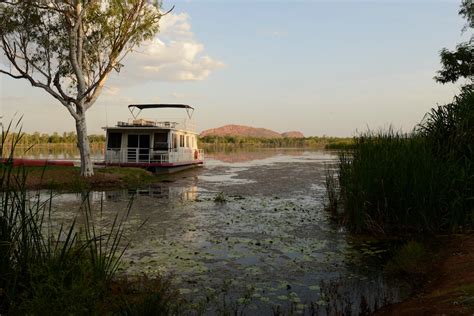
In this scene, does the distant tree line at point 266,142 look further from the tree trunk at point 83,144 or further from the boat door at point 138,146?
the tree trunk at point 83,144

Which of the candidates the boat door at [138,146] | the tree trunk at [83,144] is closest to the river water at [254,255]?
the tree trunk at [83,144]

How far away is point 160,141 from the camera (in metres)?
24.1

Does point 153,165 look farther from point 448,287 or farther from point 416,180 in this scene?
point 448,287

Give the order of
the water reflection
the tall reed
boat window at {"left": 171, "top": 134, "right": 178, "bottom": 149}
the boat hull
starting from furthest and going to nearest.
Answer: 1. boat window at {"left": 171, "top": 134, "right": 178, "bottom": 149}
2. the boat hull
3. the water reflection
4. the tall reed

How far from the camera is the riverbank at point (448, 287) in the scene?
3.93 m

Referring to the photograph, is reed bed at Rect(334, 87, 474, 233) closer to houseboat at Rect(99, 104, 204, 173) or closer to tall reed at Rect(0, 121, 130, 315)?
tall reed at Rect(0, 121, 130, 315)

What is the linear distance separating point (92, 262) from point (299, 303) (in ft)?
8.42

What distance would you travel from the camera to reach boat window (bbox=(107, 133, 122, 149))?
23812 millimetres

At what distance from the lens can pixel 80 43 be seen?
1711 cm

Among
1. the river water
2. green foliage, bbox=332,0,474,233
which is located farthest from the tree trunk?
green foliage, bbox=332,0,474,233

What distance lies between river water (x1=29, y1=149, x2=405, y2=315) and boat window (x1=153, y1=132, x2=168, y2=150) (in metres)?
10.8

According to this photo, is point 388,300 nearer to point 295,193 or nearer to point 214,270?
point 214,270

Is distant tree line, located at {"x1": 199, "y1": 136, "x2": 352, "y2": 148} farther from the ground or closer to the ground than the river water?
farther from the ground

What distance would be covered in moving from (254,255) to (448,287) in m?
3.24
